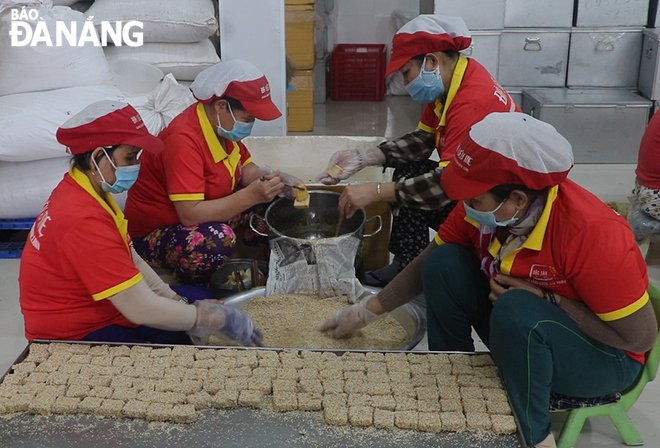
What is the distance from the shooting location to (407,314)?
8.72 ft

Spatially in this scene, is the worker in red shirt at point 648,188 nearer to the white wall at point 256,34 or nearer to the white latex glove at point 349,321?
the white latex glove at point 349,321

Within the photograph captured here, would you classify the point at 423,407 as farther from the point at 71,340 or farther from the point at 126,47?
the point at 126,47

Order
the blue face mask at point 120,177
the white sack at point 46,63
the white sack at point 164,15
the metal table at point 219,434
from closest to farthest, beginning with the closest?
the metal table at point 219,434, the blue face mask at point 120,177, the white sack at point 46,63, the white sack at point 164,15

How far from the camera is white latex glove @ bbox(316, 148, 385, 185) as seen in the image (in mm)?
3209

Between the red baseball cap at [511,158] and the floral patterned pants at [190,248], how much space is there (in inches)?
48.0

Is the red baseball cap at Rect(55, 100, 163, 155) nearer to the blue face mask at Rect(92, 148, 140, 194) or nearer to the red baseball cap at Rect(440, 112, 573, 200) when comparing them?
the blue face mask at Rect(92, 148, 140, 194)

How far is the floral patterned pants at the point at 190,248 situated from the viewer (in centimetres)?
281

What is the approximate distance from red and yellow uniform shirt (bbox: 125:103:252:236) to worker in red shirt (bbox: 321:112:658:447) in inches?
44.6

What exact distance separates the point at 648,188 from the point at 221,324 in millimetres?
2073

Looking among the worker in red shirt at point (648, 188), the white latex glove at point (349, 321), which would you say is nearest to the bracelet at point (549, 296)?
the white latex glove at point (349, 321)

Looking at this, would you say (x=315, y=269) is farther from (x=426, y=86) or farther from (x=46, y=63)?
(x=46, y=63)

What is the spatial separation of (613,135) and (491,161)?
11.6 ft

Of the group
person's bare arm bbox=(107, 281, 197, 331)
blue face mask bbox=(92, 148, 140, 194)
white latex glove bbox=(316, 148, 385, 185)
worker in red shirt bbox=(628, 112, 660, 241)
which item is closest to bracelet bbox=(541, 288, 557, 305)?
person's bare arm bbox=(107, 281, 197, 331)

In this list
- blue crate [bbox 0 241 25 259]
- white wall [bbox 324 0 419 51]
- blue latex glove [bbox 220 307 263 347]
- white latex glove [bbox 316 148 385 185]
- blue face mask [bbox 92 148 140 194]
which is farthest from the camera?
white wall [bbox 324 0 419 51]
